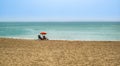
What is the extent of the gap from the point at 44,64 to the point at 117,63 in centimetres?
305

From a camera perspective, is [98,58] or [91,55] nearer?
[98,58]

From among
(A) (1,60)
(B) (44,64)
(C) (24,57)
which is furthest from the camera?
(C) (24,57)

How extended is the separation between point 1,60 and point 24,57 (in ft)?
3.85

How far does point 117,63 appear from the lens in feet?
32.4

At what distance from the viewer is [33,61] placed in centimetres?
1024

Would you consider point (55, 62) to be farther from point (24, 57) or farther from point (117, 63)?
point (117, 63)

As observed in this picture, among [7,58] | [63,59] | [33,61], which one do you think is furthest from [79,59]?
[7,58]

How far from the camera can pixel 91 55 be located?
1177 centimetres

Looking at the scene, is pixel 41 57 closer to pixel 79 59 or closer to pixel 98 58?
pixel 79 59

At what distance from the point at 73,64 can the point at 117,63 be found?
186 centimetres

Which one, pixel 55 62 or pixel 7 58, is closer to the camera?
pixel 55 62

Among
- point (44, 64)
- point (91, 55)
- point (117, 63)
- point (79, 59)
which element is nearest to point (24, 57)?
point (44, 64)

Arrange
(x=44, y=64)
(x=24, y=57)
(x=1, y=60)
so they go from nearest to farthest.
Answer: (x=44, y=64), (x=1, y=60), (x=24, y=57)

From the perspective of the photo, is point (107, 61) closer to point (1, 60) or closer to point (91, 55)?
point (91, 55)
